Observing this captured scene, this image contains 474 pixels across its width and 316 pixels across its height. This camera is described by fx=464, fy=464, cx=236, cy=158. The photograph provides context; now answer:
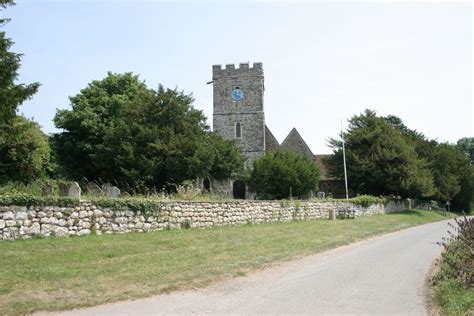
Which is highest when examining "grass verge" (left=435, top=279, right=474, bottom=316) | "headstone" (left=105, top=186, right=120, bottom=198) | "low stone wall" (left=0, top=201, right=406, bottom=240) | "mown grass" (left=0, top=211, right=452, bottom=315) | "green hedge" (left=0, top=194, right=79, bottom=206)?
"headstone" (left=105, top=186, right=120, bottom=198)

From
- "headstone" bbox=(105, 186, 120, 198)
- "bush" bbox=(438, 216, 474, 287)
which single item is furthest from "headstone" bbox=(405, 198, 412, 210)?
"bush" bbox=(438, 216, 474, 287)

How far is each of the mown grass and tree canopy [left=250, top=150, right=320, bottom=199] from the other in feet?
72.4

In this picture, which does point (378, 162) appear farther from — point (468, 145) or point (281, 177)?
point (468, 145)

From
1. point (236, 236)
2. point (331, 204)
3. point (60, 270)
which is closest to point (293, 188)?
point (331, 204)

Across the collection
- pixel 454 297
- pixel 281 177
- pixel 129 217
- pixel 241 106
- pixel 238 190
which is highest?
pixel 241 106

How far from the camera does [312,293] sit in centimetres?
862

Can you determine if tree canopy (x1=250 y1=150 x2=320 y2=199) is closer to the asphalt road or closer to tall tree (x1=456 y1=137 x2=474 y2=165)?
the asphalt road

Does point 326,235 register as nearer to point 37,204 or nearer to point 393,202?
point 37,204

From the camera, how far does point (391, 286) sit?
9.40 m

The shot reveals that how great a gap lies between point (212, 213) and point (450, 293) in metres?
12.1

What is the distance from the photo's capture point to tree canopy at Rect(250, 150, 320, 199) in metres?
39.8

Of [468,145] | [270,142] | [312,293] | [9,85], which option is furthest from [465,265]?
[468,145]

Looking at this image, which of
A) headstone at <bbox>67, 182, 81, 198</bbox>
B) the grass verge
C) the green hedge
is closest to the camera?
the grass verge

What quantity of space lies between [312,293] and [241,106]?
45.1m
